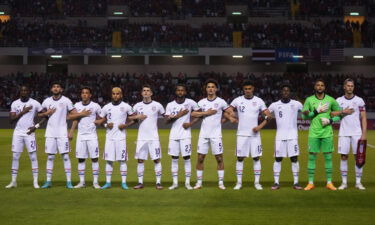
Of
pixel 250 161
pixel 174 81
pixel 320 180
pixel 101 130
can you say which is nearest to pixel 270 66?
pixel 174 81

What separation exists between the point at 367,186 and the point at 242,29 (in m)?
37.9

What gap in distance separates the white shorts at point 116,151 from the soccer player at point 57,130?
98cm

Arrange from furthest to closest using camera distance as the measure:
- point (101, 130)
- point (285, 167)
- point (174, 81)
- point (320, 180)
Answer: point (174, 81), point (101, 130), point (285, 167), point (320, 180)

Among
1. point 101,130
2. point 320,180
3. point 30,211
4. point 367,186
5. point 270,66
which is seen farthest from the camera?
point 270,66

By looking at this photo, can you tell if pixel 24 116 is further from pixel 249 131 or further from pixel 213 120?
pixel 249 131

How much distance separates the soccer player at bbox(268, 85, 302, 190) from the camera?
528 inches

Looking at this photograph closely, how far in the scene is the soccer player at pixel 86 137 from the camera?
13633 millimetres

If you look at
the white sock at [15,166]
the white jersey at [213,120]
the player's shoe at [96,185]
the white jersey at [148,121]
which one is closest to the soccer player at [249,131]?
the white jersey at [213,120]

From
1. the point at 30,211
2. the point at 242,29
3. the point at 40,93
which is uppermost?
the point at 242,29

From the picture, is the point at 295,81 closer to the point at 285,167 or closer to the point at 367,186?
the point at 285,167

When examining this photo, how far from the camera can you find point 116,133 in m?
13.6

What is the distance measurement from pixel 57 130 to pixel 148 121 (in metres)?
2.20

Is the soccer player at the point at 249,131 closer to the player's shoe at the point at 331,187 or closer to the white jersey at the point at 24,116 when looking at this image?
the player's shoe at the point at 331,187

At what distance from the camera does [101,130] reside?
3791 cm
